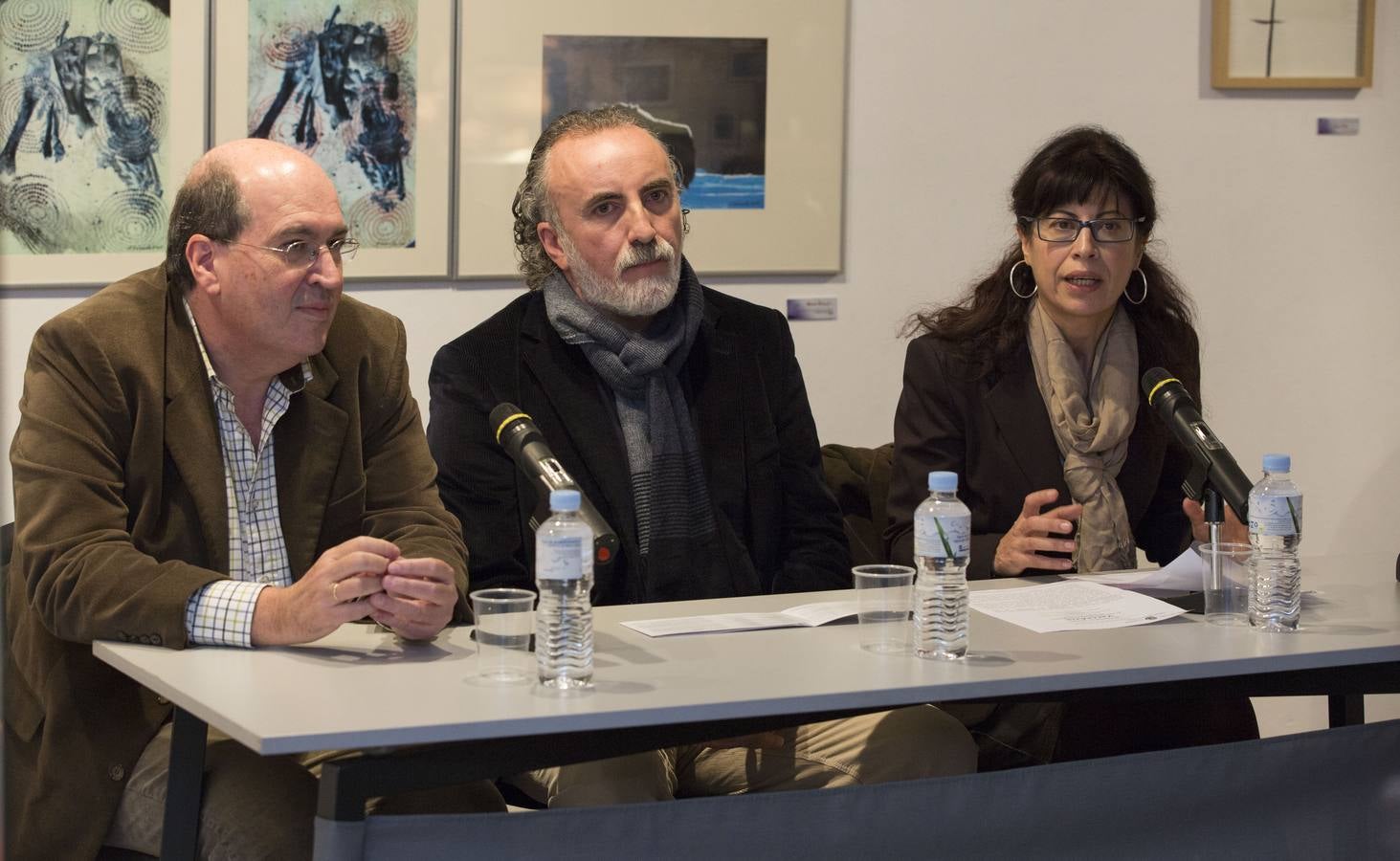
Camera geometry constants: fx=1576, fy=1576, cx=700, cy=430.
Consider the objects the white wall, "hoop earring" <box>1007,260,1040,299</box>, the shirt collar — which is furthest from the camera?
the white wall

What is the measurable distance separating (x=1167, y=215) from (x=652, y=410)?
235 centimetres

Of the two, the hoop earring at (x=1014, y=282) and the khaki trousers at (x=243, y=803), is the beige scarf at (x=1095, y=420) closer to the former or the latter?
the hoop earring at (x=1014, y=282)

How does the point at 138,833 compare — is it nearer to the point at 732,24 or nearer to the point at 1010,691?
the point at 1010,691

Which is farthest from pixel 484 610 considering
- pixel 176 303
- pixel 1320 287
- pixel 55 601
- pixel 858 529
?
pixel 1320 287

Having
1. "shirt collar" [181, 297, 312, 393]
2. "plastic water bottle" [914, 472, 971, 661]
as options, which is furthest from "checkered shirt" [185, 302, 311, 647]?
"plastic water bottle" [914, 472, 971, 661]

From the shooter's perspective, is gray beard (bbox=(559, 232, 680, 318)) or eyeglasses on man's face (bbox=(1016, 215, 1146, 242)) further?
eyeglasses on man's face (bbox=(1016, 215, 1146, 242))

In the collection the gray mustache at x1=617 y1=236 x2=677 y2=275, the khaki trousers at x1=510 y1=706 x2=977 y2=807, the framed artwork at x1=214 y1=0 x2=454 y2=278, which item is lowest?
the khaki trousers at x1=510 y1=706 x2=977 y2=807

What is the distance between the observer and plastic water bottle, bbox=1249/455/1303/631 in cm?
232

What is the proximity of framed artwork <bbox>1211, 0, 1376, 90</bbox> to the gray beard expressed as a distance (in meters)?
2.37

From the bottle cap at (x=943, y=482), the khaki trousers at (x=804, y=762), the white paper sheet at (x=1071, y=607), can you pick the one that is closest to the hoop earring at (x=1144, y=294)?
the white paper sheet at (x=1071, y=607)

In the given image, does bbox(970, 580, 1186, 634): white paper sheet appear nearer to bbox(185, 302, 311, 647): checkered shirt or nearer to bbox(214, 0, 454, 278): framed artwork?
bbox(185, 302, 311, 647): checkered shirt

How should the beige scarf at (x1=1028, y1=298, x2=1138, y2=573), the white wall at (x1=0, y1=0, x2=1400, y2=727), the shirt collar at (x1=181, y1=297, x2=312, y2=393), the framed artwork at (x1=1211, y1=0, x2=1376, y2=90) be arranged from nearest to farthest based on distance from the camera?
the shirt collar at (x1=181, y1=297, x2=312, y2=393), the beige scarf at (x1=1028, y1=298, x2=1138, y2=573), the white wall at (x1=0, y1=0, x2=1400, y2=727), the framed artwork at (x1=1211, y1=0, x2=1376, y2=90)

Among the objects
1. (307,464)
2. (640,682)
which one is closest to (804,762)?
(640,682)

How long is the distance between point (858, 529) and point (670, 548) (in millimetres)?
645
